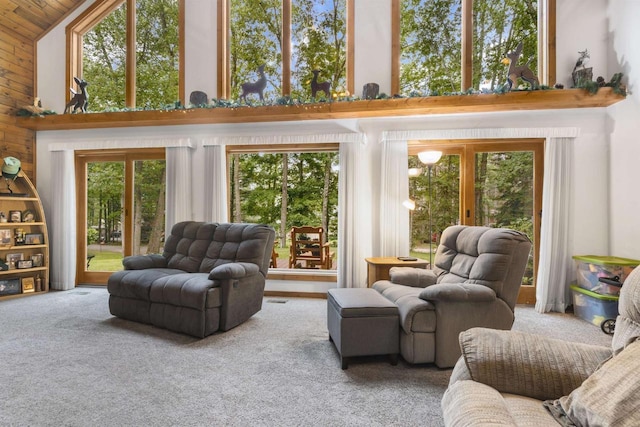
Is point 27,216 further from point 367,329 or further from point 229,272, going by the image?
point 367,329

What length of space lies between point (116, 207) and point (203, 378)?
12.9 ft

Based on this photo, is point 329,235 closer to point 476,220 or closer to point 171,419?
point 476,220

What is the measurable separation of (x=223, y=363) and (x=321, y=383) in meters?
0.75

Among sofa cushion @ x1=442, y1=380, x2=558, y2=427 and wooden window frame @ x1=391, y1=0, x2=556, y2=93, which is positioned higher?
wooden window frame @ x1=391, y1=0, x2=556, y2=93

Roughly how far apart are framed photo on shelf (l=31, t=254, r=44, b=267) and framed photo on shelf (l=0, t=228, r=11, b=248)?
0.34 meters

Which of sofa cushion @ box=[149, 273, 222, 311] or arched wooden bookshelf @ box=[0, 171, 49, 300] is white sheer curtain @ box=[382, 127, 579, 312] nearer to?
sofa cushion @ box=[149, 273, 222, 311]

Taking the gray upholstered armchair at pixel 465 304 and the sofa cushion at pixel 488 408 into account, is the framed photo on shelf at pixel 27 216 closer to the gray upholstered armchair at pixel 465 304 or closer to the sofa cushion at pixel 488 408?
the gray upholstered armchair at pixel 465 304

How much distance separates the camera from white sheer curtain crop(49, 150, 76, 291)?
489 centimetres

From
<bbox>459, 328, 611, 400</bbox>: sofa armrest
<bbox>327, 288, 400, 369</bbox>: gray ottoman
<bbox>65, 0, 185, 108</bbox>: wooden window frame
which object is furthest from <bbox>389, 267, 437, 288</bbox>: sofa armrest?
<bbox>65, 0, 185, 108</bbox>: wooden window frame

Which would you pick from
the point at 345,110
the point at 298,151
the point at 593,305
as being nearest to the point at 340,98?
the point at 345,110

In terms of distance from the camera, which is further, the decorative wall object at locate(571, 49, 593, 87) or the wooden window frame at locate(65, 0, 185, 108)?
the wooden window frame at locate(65, 0, 185, 108)

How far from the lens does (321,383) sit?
2139 millimetres

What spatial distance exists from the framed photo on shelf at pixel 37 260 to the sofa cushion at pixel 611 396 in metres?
5.87

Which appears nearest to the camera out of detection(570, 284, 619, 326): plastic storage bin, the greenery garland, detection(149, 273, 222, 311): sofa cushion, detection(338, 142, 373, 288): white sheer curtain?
detection(149, 273, 222, 311): sofa cushion
